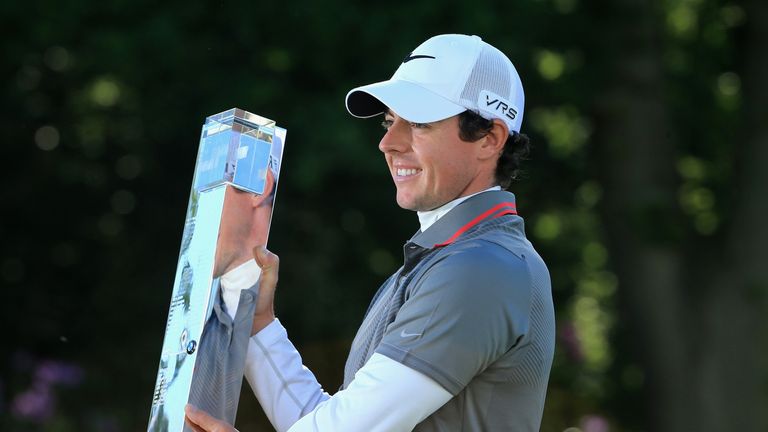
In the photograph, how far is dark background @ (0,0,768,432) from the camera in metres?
7.21

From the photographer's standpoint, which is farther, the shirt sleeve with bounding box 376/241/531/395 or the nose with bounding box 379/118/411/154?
the nose with bounding box 379/118/411/154

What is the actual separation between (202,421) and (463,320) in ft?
1.67

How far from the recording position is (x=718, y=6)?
30.2 ft

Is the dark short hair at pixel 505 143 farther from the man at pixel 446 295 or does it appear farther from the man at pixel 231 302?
the man at pixel 231 302

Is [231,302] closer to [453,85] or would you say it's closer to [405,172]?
[405,172]

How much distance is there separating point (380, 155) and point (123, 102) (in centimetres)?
208

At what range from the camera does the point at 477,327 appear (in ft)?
6.61

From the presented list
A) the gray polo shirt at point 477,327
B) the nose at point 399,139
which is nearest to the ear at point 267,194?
the nose at point 399,139

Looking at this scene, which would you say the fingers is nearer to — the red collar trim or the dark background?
the red collar trim

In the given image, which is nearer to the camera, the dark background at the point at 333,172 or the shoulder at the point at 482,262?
the shoulder at the point at 482,262

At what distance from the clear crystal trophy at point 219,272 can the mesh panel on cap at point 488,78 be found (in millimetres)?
375

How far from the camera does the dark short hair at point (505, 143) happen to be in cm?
233

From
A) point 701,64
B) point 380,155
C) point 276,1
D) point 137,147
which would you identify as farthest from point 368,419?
point 701,64

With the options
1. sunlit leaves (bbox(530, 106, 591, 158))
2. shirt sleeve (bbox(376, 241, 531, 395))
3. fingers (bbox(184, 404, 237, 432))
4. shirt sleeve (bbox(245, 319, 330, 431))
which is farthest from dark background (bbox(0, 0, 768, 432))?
shirt sleeve (bbox(376, 241, 531, 395))
